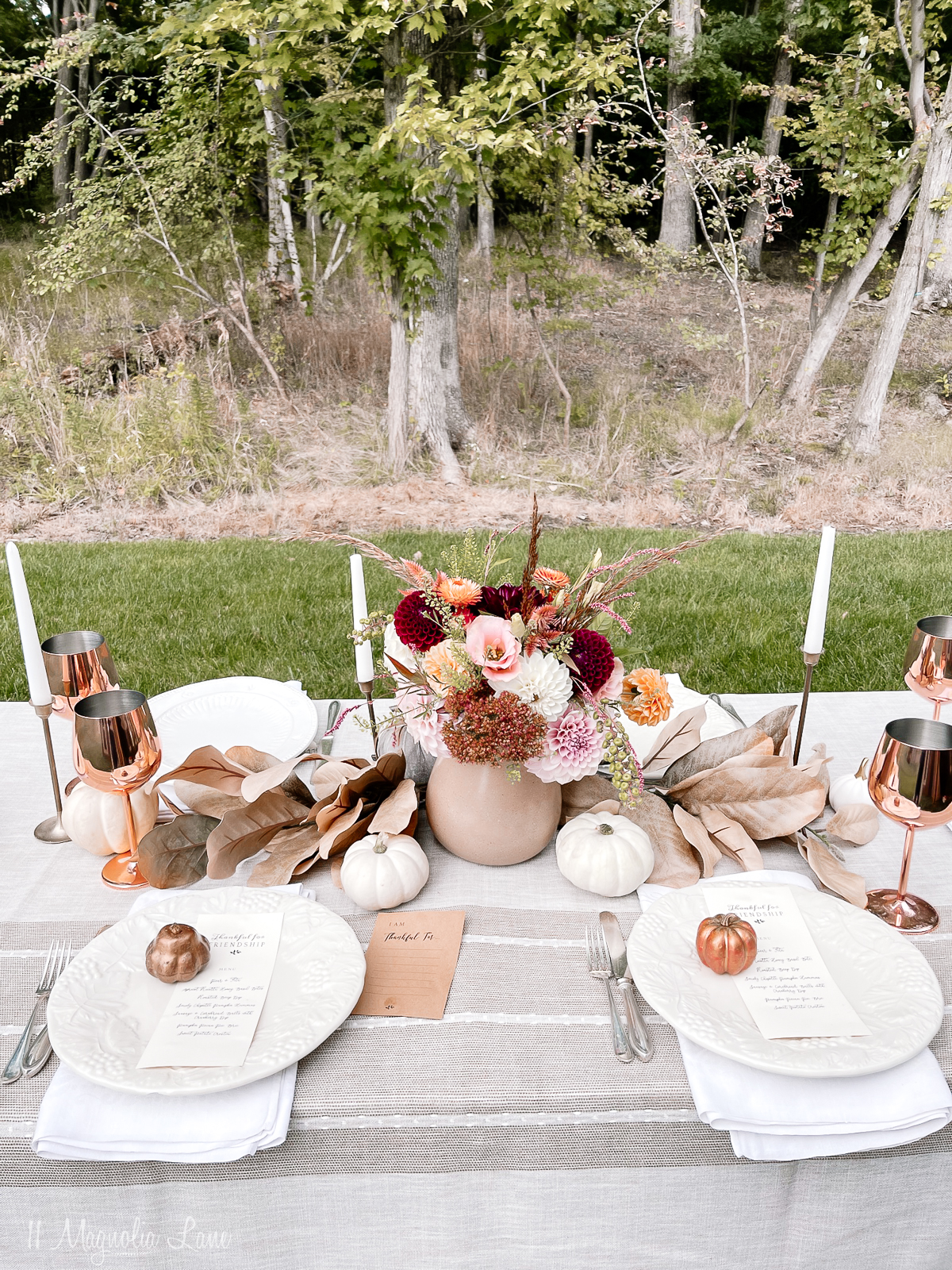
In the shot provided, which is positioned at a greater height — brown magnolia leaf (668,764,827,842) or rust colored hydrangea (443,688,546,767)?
rust colored hydrangea (443,688,546,767)

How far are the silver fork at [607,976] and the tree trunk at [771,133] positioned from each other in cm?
775

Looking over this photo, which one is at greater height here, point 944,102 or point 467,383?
point 944,102

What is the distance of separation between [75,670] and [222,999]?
1.72 ft

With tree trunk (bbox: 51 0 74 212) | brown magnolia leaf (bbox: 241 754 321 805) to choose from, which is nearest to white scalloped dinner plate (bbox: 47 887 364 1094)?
brown magnolia leaf (bbox: 241 754 321 805)

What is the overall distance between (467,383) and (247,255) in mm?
2608

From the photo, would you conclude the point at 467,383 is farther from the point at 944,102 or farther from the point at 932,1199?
the point at 932,1199

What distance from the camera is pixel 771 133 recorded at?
28.4 ft

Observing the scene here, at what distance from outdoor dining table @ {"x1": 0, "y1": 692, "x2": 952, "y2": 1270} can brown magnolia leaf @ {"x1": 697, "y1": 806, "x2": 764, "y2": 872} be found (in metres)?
0.28

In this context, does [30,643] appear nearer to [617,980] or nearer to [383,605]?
[617,980]

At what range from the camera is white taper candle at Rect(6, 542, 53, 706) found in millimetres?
1152

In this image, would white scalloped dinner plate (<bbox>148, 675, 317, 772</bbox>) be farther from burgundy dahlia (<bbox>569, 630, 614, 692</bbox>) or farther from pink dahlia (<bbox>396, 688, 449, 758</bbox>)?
burgundy dahlia (<bbox>569, 630, 614, 692</bbox>)

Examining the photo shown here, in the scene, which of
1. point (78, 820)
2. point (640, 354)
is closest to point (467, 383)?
point (640, 354)

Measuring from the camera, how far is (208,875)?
1077 mm

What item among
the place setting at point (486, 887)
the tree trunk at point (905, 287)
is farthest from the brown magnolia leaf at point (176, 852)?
the tree trunk at point (905, 287)
